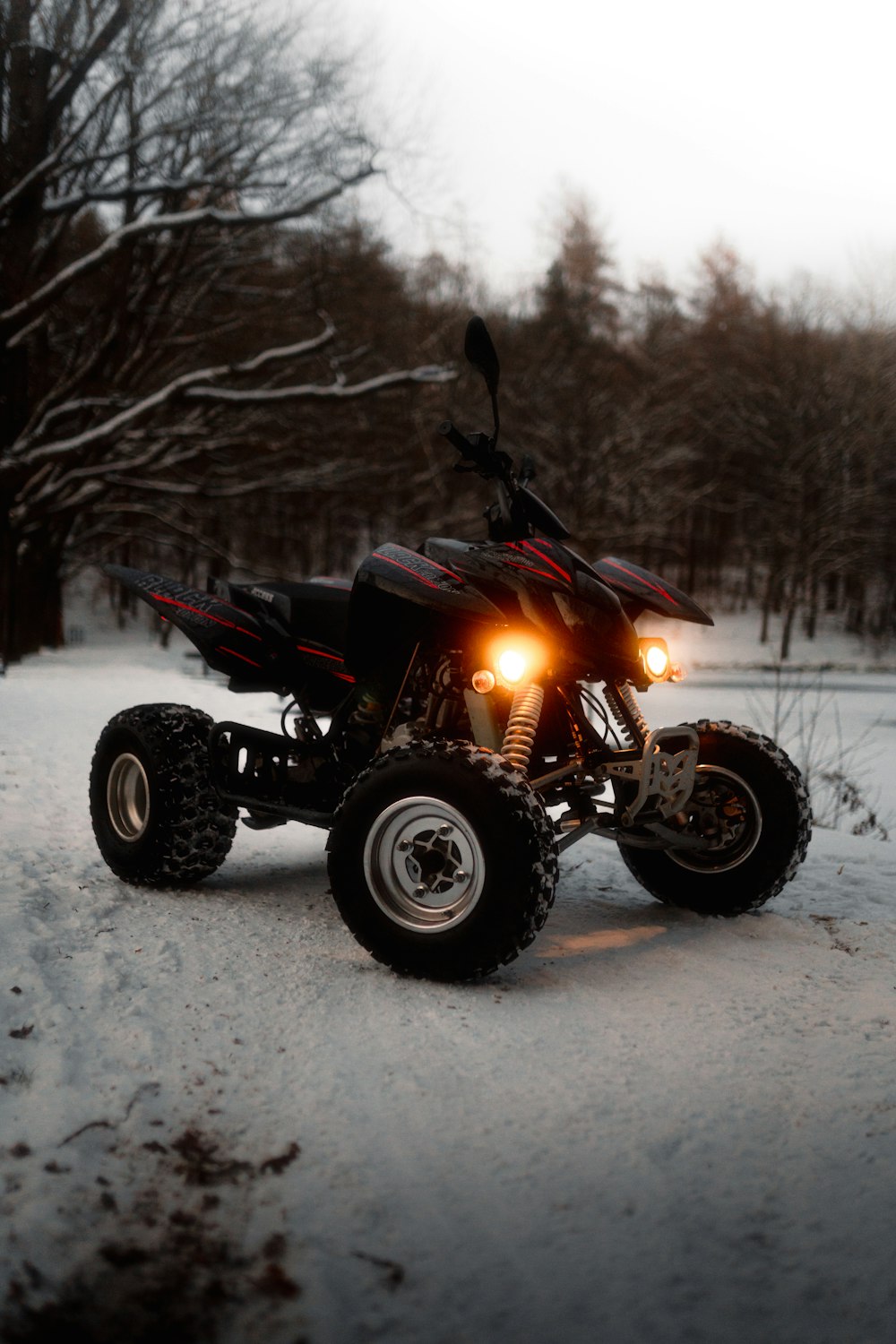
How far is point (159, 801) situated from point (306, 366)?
1858cm

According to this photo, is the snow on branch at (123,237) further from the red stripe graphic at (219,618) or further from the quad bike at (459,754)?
the red stripe graphic at (219,618)

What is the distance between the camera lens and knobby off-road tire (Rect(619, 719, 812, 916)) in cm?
412

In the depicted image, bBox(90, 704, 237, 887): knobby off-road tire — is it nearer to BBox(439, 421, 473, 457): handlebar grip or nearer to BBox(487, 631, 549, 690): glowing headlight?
BBox(487, 631, 549, 690): glowing headlight

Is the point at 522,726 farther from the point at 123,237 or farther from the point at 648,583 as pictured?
the point at 123,237

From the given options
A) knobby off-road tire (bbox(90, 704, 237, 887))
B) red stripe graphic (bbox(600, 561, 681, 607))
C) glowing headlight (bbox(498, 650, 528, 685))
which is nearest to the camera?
glowing headlight (bbox(498, 650, 528, 685))

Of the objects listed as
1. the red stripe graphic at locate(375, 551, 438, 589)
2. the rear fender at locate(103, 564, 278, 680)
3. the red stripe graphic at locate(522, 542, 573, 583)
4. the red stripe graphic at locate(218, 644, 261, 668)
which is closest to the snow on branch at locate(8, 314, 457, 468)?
the rear fender at locate(103, 564, 278, 680)

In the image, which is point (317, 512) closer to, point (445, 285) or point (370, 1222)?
point (445, 285)

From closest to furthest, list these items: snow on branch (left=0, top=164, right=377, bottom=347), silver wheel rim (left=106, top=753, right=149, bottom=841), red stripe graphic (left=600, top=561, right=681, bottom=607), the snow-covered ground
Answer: the snow-covered ground
red stripe graphic (left=600, top=561, right=681, bottom=607)
silver wheel rim (left=106, top=753, right=149, bottom=841)
snow on branch (left=0, top=164, right=377, bottom=347)

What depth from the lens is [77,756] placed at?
7.69 meters

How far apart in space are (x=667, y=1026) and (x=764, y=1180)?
84 cm

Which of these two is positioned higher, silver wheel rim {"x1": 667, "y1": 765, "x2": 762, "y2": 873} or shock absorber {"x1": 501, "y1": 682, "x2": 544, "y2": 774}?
shock absorber {"x1": 501, "y1": 682, "x2": 544, "y2": 774}

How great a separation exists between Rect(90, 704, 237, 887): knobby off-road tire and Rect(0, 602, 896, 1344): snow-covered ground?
0.17 metres

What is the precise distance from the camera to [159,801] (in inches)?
175

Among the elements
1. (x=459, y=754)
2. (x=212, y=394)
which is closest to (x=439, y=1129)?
(x=459, y=754)
